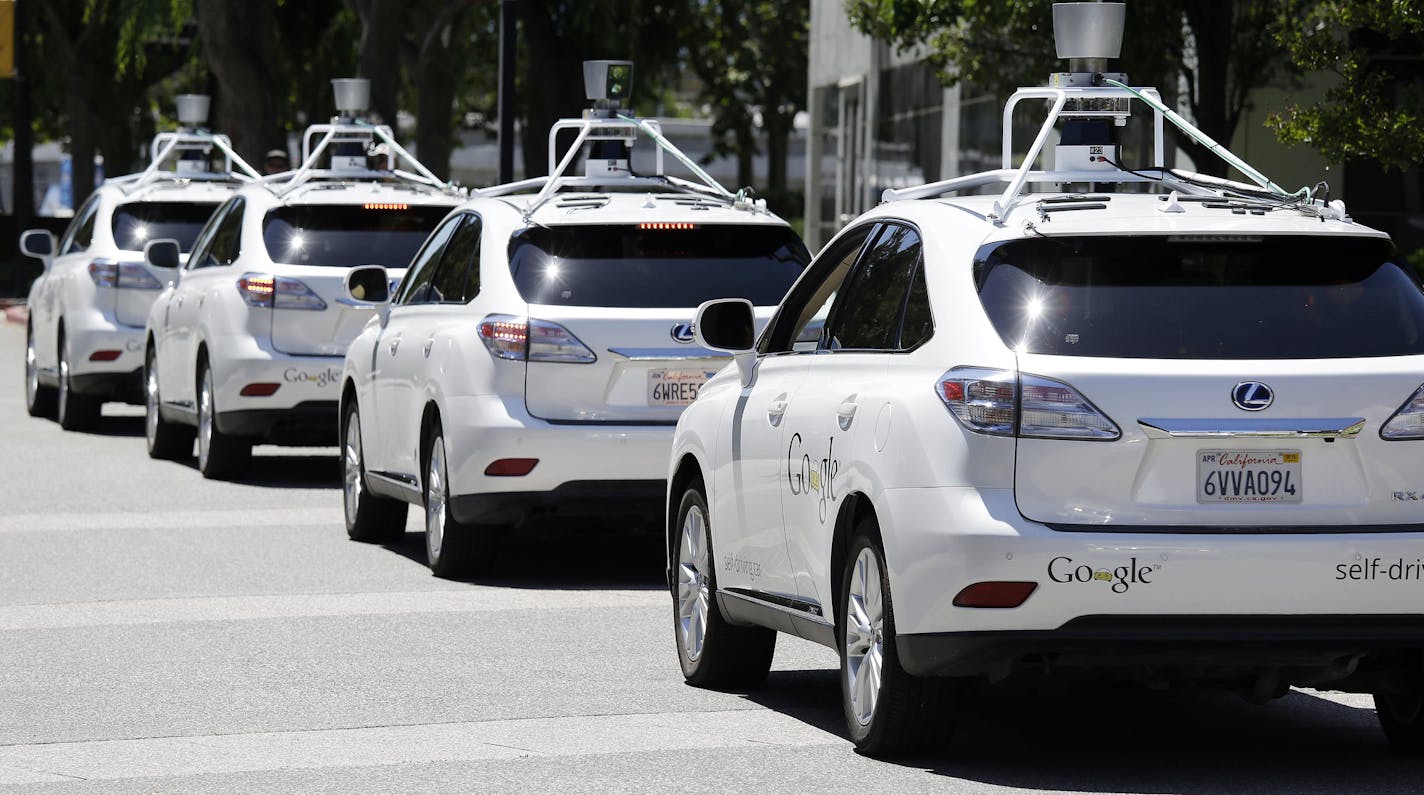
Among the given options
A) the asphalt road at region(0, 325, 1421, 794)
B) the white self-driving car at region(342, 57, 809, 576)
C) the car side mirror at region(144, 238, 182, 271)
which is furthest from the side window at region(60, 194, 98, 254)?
the white self-driving car at region(342, 57, 809, 576)

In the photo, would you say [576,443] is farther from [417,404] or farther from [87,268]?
[87,268]

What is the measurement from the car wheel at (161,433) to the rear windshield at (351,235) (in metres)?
2.22

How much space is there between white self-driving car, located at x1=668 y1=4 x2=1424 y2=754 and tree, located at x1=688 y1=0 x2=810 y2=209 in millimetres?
48673

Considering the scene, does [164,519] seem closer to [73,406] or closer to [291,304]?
[291,304]

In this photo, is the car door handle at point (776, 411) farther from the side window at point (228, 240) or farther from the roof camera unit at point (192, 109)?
the roof camera unit at point (192, 109)

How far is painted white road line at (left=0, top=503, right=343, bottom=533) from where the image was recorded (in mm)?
13883

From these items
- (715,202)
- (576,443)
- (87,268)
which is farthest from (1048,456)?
(87,268)

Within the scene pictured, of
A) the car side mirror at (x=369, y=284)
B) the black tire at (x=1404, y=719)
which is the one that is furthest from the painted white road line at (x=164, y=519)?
the black tire at (x=1404, y=719)

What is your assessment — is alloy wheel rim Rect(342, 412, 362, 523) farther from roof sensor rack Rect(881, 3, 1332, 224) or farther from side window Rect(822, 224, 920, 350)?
side window Rect(822, 224, 920, 350)

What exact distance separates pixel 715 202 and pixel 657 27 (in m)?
22.1

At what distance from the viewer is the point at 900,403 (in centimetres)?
717

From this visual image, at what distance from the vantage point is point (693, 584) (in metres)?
9.13

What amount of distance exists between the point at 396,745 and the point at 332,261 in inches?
324

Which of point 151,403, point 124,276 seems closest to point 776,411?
point 151,403
